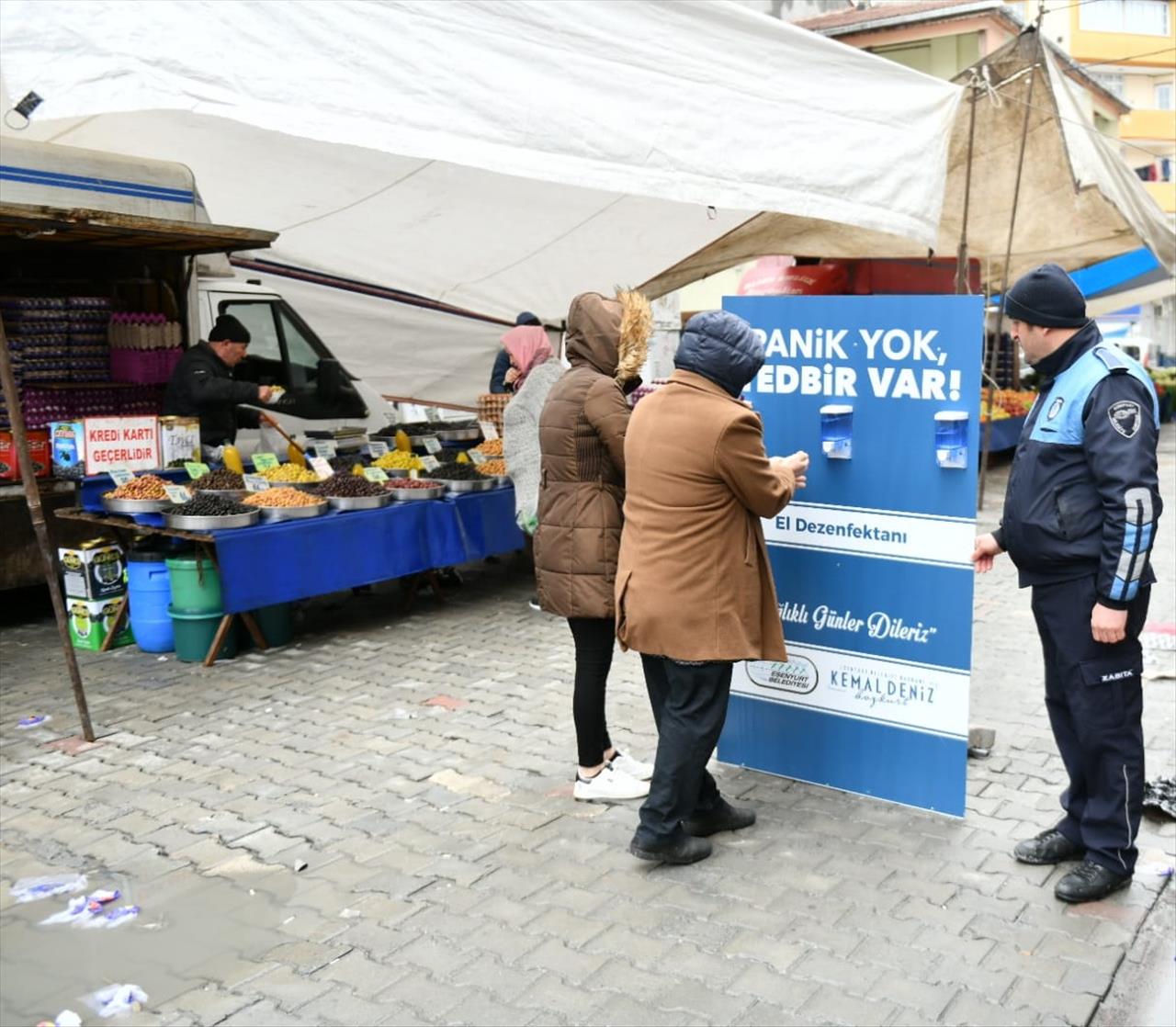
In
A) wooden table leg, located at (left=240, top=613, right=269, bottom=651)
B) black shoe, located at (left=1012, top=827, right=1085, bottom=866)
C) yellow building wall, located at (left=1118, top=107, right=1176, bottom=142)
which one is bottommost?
black shoe, located at (left=1012, top=827, right=1085, bottom=866)

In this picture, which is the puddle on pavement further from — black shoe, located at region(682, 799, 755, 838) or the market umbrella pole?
the market umbrella pole

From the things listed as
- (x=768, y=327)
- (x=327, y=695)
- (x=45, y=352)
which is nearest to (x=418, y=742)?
(x=327, y=695)

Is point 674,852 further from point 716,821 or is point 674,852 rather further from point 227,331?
point 227,331

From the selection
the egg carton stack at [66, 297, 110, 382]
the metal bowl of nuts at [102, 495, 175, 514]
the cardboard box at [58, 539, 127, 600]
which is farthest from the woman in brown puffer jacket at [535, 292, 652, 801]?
the egg carton stack at [66, 297, 110, 382]

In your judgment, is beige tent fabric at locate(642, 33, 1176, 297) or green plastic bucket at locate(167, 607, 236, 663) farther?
beige tent fabric at locate(642, 33, 1176, 297)

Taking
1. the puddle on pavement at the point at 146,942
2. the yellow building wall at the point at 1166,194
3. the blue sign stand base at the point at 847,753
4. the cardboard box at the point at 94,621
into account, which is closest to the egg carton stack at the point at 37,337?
the cardboard box at the point at 94,621

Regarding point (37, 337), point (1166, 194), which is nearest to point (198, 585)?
point (37, 337)

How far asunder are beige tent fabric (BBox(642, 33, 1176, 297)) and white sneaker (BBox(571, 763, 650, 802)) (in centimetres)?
640

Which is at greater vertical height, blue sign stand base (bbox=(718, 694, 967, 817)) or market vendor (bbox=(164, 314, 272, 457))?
market vendor (bbox=(164, 314, 272, 457))

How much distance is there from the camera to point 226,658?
7332 millimetres

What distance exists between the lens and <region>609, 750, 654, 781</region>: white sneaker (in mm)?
A: 5027

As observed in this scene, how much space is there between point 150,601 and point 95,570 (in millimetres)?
422

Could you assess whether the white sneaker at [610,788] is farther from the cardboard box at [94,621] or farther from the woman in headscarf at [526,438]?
the cardboard box at [94,621]

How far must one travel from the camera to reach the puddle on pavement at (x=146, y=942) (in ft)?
12.0
